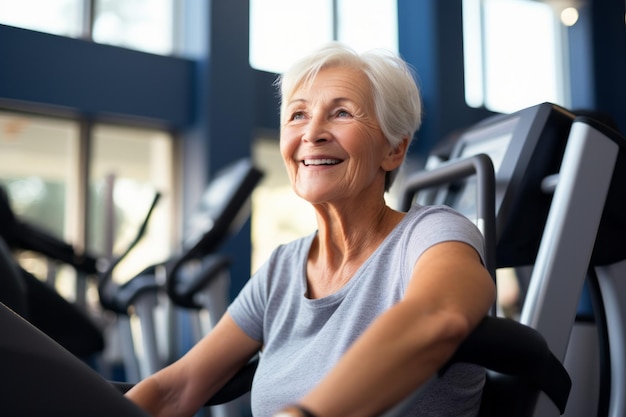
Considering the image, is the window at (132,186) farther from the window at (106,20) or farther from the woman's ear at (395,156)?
the woman's ear at (395,156)

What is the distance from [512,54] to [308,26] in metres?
2.54

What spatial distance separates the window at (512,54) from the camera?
7.80 meters

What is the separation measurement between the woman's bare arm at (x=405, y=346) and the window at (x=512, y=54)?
676 cm

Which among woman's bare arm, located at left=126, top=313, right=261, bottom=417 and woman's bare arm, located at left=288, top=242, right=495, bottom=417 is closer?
woman's bare arm, located at left=288, top=242, right=495, bottom=417

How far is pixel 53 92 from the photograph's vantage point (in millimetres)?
5266

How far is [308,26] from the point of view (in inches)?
276

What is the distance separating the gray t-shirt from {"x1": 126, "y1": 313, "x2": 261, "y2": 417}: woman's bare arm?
1.4 inches

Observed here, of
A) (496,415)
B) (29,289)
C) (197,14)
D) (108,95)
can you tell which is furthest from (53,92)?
(496,415)

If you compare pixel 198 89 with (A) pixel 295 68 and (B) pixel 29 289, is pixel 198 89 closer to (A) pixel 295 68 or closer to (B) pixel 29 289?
(B) pixel 29 289

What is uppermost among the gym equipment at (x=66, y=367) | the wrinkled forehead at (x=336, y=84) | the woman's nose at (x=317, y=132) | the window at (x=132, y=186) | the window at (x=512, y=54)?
the window at (x=512, y=54)

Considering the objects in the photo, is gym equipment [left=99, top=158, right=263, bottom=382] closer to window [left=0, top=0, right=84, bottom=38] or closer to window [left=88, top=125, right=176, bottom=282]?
window [left=88, top=125, right=176, bottom=282]

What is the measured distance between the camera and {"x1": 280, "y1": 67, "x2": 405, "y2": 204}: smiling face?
48.4 inches

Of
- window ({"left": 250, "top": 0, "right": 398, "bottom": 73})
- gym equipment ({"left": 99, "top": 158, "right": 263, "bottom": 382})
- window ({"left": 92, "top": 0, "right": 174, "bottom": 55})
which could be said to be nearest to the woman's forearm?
gym equipment ({"left": 99, "top": 158, "right": 263, "bottom": 382})

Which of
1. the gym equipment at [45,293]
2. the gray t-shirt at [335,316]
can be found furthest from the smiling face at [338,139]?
the gym equipment at [45,293]
